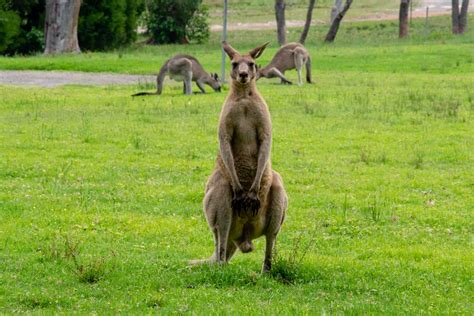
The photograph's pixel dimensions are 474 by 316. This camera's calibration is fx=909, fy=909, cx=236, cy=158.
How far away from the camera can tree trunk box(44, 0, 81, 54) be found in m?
34.6

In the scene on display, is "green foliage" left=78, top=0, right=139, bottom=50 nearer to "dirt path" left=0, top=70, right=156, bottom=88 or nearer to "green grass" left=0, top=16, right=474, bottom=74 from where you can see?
"green grass" left=0, top=16, right=474, bottom=74

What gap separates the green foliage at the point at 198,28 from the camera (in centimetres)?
4806

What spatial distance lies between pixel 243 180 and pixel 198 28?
4170 centimetres

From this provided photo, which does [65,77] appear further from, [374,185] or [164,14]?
[164,14]

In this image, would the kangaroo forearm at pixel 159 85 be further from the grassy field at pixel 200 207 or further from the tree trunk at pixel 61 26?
the tree trunk at pixel 61 26

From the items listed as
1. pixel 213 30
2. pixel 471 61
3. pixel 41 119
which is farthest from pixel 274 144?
pixel 213 30

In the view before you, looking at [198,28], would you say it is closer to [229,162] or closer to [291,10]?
[291,10]

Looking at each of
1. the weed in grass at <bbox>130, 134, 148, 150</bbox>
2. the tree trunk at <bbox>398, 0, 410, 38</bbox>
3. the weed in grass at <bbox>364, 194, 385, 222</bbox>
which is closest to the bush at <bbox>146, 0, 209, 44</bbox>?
the tree trunk at <bbox>398, 0, 410, 38</bbox>

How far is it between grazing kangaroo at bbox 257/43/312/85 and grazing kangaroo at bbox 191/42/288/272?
1793 cm

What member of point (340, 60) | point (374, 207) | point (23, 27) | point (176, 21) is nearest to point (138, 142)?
point (374, 207)

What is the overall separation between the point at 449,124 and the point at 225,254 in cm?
1019

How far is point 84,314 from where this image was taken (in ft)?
19.6

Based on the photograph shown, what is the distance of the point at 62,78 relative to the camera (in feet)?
86.3

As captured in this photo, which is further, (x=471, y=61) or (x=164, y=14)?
(x=164, y=14)
